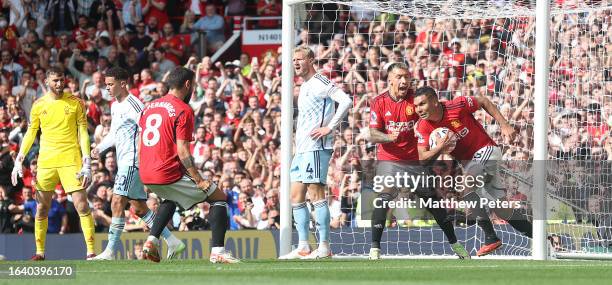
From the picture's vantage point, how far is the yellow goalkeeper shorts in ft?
44.0

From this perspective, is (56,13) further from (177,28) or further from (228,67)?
(228,67)

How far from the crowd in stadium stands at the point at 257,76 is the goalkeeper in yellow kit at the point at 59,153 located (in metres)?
2.94

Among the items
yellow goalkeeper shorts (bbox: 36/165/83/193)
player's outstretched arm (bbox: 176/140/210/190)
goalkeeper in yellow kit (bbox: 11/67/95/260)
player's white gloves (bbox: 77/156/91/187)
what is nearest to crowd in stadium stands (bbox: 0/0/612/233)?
goalkeeper in yellow kit (bbox: 11/67/95/260)

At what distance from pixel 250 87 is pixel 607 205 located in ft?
25.8

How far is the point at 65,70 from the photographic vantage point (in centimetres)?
2245

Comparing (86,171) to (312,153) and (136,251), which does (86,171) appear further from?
(136,251)

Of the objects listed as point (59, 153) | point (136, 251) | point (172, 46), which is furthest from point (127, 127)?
point (172, 46)

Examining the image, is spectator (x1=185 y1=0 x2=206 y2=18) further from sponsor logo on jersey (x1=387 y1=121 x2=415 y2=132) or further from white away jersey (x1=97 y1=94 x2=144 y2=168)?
sponsor logo on jersey (x1=387 y1=121 x2=415 y2=132)

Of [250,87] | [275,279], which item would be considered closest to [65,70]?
[250,87]

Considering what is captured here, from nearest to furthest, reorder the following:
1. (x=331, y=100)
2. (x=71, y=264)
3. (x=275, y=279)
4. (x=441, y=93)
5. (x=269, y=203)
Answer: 1. (x=275, y=279)
2. (x=71, y=264)
3. (x=331, y=100)
4. (x=441, y=93)
5. (x=269, y=203)

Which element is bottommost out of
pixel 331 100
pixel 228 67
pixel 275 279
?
pixel 275 279

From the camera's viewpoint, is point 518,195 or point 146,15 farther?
point 146,15

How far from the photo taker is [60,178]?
13.5m

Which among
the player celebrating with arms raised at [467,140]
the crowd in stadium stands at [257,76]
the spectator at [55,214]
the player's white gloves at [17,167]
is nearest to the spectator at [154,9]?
the crowd in stadium stands at [257,76]
